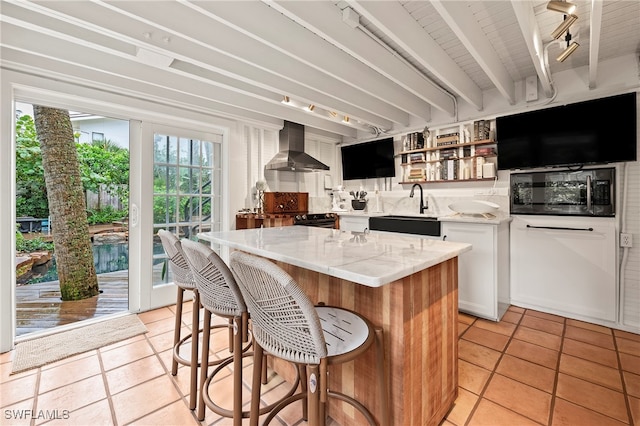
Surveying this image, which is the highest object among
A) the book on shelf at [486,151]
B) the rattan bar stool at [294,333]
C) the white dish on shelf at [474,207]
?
the book on shelf at [486,151]

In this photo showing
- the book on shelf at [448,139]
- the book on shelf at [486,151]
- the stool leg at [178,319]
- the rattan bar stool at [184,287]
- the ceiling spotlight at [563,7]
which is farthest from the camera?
the book on shelf at [448,139]

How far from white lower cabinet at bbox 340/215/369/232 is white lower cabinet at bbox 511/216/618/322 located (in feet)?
5.72

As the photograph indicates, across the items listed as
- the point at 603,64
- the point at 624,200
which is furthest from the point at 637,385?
the point at 603,64

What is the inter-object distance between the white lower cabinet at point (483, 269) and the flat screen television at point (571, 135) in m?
0.82

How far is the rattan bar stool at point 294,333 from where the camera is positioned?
94 cm

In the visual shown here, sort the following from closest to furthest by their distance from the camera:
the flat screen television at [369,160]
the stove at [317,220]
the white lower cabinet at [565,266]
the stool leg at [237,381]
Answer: the stool leg at [237,381]
the white lower cabinet at [565,266]
the stove at [317,220]
the flat screen television at [369,160]

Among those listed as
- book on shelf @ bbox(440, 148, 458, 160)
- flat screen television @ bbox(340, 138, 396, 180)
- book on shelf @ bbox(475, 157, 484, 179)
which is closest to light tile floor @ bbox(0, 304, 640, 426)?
book on shelf @ bbox(475, 157, 484, 179)

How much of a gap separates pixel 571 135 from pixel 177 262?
375 centimetres

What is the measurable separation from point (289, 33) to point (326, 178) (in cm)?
305

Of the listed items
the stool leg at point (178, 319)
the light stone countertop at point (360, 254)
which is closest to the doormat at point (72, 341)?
the stool leg at point (178, 319)

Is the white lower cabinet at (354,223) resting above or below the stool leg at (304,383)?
above

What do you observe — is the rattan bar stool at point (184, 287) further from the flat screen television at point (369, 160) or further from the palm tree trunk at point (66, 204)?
the flat screen television at point (369, 160)

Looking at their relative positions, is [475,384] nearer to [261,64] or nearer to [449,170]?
[449,170]

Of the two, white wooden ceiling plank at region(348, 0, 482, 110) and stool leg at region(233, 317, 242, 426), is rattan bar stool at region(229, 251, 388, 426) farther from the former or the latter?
white wooden ceiling plank at region(348, 0, 482, 110)
